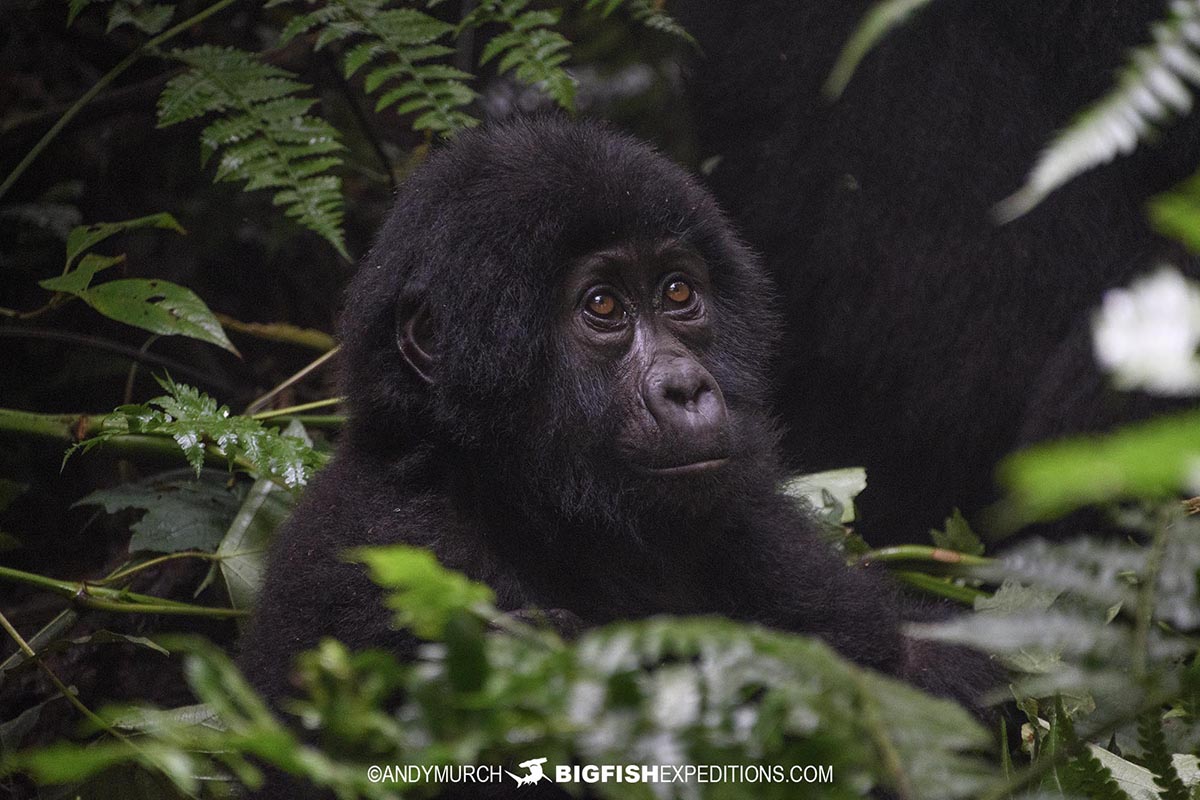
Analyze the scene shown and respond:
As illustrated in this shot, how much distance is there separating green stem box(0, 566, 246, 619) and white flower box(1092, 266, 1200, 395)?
2.28 metres

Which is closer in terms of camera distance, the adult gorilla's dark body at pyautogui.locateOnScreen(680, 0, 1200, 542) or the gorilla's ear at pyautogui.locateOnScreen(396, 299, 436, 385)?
the gorilla's ear at pyautogui.locateOnScreen(396, 299, 436, 385)

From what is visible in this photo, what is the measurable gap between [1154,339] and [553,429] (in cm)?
164

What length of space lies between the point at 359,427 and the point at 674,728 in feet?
5.39

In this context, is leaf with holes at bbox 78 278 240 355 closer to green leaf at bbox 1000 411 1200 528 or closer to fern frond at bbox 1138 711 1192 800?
fern frond at bbox 1138 711 1192 800

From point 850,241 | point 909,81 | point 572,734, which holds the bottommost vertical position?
point 850,241

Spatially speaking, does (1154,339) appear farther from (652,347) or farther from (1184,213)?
(652,347)

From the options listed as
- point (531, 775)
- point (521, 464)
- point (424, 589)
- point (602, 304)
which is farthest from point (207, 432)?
point (424, 589)

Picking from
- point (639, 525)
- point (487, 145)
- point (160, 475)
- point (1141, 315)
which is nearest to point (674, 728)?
point (1141, 315)

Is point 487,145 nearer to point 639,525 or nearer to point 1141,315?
point 639,525

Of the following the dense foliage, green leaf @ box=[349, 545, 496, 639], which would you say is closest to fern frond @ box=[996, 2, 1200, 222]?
the dense foliage

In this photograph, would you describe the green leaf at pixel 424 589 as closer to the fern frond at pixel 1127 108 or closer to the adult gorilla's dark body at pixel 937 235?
the fern frond at pixel 1127 108

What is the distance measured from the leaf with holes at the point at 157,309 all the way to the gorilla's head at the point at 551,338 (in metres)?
0.47

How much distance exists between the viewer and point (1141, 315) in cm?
82

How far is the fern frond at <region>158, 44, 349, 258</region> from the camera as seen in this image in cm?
310
